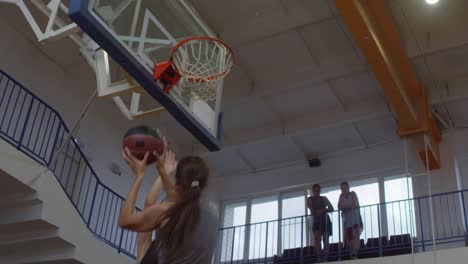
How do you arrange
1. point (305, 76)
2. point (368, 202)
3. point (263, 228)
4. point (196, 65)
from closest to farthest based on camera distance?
point (196, 65) → point (305, 76) → point (368, 202) → point (263, 228)

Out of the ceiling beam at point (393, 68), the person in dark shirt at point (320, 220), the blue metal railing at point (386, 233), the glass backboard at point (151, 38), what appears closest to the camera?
the glass backboard at point (151, 38)

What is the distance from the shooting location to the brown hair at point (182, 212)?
2729mm

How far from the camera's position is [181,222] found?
2773 mm

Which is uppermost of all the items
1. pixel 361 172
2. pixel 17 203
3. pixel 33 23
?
pixel 361 172

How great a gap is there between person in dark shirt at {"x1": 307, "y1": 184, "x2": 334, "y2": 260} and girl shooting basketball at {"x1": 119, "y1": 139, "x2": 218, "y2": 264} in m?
10.3

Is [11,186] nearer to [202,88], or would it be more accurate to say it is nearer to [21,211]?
[21,211]

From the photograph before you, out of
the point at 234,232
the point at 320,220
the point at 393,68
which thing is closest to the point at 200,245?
the point at 393,68

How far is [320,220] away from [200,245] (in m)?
11.0

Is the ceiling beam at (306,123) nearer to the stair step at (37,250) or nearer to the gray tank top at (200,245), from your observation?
the stair step at (37,250)

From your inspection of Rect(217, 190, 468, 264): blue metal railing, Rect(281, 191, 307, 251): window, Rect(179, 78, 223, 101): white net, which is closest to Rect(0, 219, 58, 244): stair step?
Rect(179, 78, 223, 101): white net

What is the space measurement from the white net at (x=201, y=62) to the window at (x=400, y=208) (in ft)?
22.3

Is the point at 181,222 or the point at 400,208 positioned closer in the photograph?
the point at 181,222

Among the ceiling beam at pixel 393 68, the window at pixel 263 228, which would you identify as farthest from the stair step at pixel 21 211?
the window at pixel 263 228

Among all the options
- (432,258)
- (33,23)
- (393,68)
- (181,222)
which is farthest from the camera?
(393,68)
